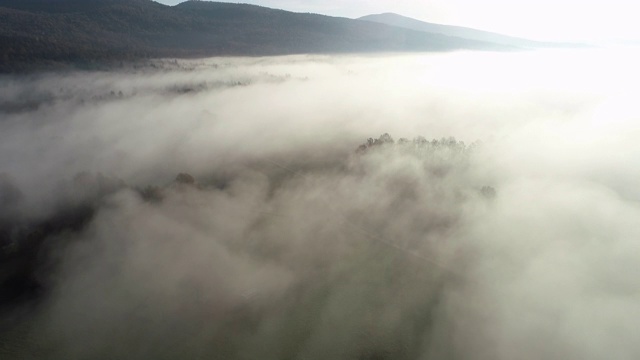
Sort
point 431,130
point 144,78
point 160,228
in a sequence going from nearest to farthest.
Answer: point 160,228
point 431,130
point 144,78

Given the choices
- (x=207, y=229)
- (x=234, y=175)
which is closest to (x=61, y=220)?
(x=207, y=229)

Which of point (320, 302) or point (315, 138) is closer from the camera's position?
point (320, 302)

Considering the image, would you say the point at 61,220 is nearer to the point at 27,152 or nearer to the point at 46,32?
the point at 27,152

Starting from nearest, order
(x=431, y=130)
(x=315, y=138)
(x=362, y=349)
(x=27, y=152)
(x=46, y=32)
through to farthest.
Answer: (x=362, y=349) → (x=27, y=152) → (x=315, y=138) → (x=431, y=130) → (x=46, y=32)

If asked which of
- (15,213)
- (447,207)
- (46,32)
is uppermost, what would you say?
(46,32)

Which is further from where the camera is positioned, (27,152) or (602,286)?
(27,152)

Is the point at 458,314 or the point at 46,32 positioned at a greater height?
the point at 46,32

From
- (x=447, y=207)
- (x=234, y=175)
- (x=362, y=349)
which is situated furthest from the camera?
(x=234, y=175)

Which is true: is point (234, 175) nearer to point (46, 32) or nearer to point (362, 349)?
point (362, 349)

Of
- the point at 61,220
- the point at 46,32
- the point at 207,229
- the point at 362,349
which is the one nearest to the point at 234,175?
the point at 207,229
